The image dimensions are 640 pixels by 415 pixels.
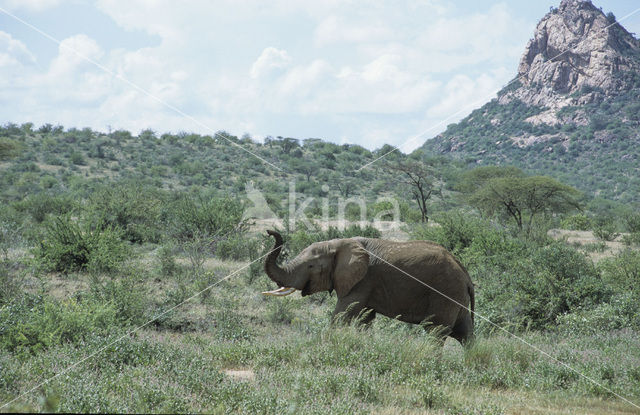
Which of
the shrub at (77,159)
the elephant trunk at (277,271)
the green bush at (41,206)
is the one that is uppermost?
the shrub at (77,159)

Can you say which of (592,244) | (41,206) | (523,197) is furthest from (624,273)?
(41,206)

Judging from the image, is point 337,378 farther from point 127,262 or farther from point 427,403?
point 127,262

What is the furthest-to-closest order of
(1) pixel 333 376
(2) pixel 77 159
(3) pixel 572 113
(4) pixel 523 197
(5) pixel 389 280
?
(3) pixel 572 113, (2) pixel 77 159, (4) pixel 523 197, (5) pixel 389 280, (1) pixel 333 376

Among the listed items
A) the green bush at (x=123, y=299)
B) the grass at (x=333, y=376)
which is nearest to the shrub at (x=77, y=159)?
the green bush at (x=123, y=299)

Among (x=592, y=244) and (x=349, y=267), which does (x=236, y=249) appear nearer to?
(x=349, y=267)

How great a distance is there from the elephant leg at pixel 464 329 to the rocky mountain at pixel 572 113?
68.8 meters

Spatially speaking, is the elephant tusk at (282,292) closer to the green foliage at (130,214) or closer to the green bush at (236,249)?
the green bush at (236,249)

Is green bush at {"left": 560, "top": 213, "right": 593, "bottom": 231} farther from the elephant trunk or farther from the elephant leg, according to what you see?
the elephant trunk

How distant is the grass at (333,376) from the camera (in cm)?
514

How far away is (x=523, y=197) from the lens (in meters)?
34.6

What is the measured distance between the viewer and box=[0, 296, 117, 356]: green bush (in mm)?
7328

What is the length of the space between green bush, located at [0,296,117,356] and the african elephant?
2.79m

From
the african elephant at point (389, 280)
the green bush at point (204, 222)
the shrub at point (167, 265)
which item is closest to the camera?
the african elephant at point (389, 280)

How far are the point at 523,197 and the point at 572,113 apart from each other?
6114 centimetres
